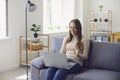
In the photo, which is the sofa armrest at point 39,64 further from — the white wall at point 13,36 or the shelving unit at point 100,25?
the shelving unit at point 100,25

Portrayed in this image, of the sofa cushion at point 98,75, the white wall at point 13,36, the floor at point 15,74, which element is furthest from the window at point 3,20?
the sofa cushion at point 98,75

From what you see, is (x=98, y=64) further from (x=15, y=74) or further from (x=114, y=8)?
(x=114, y=8)

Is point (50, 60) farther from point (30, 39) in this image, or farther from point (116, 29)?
point (116, 29)

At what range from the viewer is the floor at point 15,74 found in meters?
4.47

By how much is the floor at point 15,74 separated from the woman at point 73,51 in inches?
50.6

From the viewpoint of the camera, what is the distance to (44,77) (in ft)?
11.5

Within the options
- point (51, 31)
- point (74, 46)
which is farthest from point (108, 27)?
point (74, 46)

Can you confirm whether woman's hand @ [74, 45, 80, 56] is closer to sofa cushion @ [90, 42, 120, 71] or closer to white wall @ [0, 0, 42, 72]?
sofa cushion @ [90, 42, 120, 71]

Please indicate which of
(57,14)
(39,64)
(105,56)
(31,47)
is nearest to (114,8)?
(57,14)

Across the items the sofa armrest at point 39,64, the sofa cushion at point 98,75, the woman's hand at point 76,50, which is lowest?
the sofa cushion at point 98,75

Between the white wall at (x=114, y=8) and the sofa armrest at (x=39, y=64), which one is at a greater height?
the white wall at (x=114, y=8)

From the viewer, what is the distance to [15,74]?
4758mm

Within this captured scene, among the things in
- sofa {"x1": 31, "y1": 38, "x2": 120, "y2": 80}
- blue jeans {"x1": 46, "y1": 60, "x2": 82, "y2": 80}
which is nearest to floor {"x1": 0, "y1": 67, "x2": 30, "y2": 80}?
sofa {"x1": 31, "y1": 38, "x2": 120, "y2": 80}

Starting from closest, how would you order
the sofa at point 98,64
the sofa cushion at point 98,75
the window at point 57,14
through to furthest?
1. the sofa cushion at point 98,75
2. the sofa at point 98,64
3. the window at point 57,14
